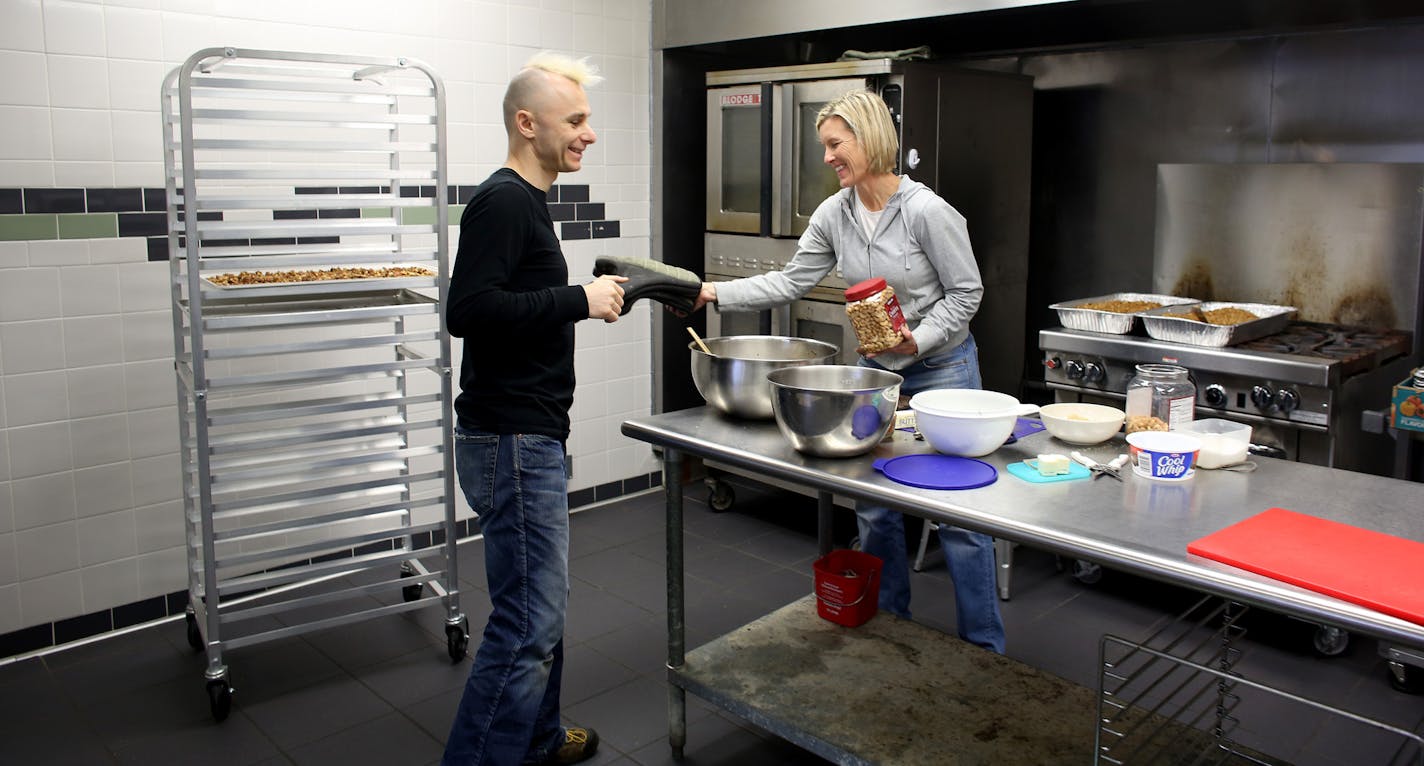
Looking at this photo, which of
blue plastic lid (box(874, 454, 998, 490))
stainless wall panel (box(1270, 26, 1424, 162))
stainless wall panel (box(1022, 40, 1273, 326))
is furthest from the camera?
stainless wall panel (box(1022, 40, 1273, 326))

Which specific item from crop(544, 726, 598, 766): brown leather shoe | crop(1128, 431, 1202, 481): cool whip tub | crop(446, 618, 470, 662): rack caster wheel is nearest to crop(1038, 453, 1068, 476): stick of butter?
crop(1128, 431, 1202, 481): cool whip tub

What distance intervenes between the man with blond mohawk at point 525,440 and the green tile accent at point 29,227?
1.81 metres

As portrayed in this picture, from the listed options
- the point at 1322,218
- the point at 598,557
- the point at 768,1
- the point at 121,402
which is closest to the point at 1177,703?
the point at 1322,218

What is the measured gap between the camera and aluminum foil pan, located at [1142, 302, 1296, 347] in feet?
11.8

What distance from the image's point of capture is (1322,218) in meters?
4.02

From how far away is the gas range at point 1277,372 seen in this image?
3.41 meters

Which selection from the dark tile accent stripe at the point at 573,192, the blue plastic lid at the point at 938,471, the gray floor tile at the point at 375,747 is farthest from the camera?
the dark tile accent stripe at the point at 573,192

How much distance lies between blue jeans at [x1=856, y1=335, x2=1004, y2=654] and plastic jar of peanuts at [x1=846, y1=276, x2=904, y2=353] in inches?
15.5

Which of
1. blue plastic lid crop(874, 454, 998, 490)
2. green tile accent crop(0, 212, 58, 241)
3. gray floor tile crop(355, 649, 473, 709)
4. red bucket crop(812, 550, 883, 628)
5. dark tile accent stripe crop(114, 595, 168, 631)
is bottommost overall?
gray floor tile crop(355, 649, 473, 709)

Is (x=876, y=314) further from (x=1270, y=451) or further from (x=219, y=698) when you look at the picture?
(x=219, y=698)

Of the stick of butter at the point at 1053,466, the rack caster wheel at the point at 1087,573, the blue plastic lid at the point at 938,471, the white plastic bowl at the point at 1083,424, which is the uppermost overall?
the white plastic bowl at the point at 1083,424

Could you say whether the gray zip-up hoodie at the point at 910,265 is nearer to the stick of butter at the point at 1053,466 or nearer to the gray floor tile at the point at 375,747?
the stick of butter at the point at 1053,466

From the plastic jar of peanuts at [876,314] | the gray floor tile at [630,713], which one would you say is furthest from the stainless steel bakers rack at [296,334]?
the plastic jar of peanuts at [876,314]

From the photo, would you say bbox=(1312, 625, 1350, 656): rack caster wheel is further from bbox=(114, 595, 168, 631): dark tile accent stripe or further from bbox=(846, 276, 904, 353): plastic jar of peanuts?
bbox=(114, 595, 168, 631): dark tile accent stripe
